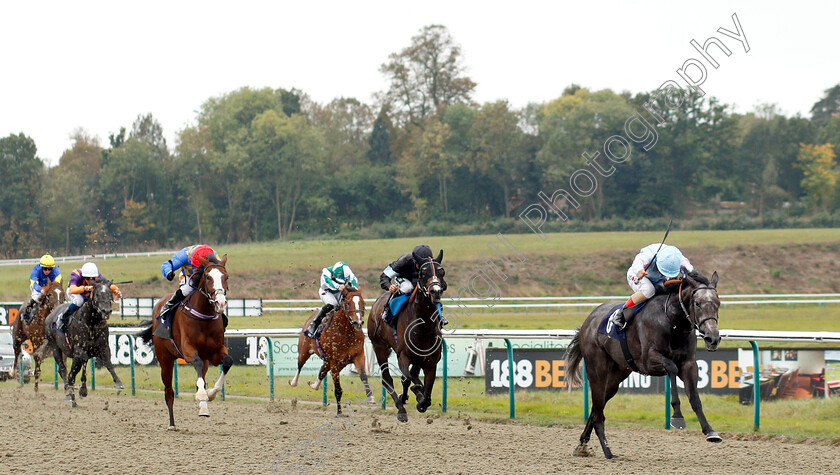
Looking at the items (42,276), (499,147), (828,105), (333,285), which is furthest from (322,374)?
(828,105)

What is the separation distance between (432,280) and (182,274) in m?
3.00

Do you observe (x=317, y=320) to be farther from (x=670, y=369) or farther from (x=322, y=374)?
(x=670, y=369)

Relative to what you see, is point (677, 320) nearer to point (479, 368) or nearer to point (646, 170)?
point (479, 368)

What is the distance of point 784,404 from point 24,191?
46.1 metres

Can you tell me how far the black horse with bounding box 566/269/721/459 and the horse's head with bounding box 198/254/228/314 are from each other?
378 centimetres

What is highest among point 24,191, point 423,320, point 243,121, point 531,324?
point 243,121

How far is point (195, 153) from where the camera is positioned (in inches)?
2136

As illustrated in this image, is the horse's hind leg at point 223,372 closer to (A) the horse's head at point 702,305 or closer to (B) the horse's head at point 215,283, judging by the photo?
(B) the horse's head at point 215,283

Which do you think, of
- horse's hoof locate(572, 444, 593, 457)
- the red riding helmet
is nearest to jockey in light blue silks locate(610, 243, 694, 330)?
horse's hoof locate(572, 444, 593, 457)

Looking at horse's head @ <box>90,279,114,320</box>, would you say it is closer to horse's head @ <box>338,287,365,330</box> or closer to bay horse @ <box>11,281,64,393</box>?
bay horse @ <box>11,281,64,393</box>

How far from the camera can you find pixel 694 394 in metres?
6.78

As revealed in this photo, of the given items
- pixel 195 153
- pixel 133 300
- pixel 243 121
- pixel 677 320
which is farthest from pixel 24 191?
pixel 677 320

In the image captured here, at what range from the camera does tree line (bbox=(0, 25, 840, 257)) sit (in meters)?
47.2

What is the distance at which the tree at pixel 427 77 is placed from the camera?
197ft
